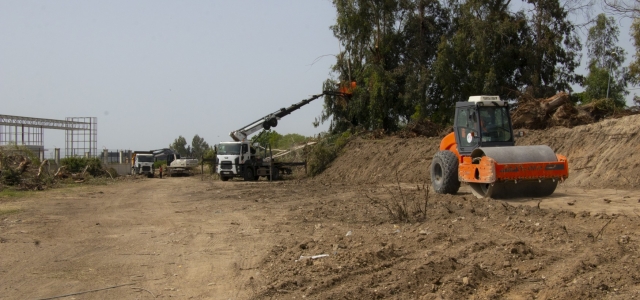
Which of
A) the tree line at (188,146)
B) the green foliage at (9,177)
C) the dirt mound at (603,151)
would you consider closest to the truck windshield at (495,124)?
the dirt mound at (603,151)

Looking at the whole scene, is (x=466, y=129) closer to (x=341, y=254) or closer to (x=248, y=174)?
(x=341, y=254)

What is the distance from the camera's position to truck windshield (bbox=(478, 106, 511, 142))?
15.5 m

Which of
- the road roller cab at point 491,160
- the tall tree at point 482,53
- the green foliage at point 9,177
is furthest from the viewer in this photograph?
the tall tree at point 482,53

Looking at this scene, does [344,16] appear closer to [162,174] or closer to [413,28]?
[413,28]

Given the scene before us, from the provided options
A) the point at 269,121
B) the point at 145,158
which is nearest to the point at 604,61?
the point at 269,121

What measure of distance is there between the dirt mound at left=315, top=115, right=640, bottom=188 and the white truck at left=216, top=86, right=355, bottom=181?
4.71 meters

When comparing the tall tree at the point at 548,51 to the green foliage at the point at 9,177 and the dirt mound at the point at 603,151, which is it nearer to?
the dirt mound at the point at 603,151

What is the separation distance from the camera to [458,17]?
1422 inches

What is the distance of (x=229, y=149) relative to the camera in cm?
3441

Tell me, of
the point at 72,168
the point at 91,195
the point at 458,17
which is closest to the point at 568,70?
the point at 458,17

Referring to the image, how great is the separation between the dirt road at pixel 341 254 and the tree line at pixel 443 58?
18407 millimetres

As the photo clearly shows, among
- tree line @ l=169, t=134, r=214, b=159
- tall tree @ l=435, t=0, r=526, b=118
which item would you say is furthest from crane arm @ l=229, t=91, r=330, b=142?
tree line @ l=169, t=134, r=214, b=159

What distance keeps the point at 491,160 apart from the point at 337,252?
643cm

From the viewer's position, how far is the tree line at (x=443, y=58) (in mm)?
31703
